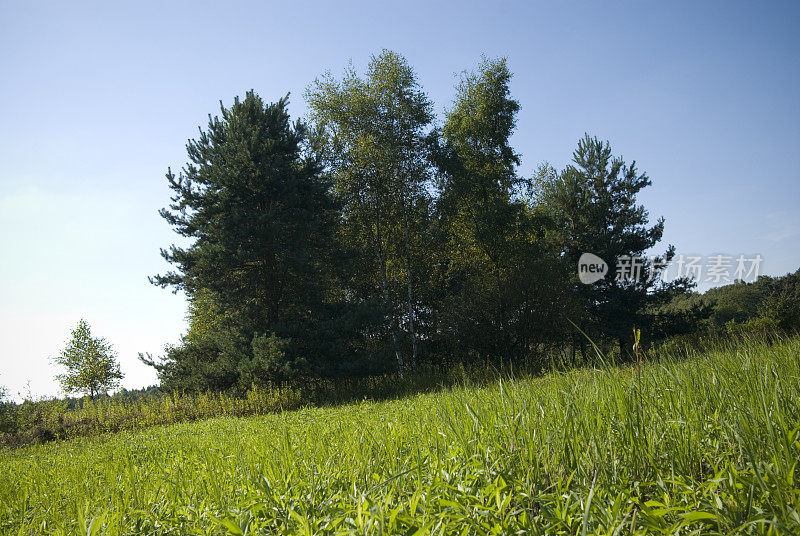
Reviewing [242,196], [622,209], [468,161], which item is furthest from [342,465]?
Result: [622,209]

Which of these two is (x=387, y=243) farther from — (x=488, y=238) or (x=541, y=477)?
(x=541, y=477)

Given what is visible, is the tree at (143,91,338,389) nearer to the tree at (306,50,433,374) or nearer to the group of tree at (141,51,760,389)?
the group of tree at (141,51,760,389)

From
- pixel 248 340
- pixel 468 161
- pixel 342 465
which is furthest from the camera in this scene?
pixel 468 161

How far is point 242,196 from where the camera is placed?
14102 mm

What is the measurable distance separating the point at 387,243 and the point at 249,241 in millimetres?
6405

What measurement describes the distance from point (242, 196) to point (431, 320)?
918 centimetres

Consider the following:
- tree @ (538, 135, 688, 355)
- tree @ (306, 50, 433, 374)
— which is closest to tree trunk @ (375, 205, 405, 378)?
tree @ (306, 50, 433, 374)

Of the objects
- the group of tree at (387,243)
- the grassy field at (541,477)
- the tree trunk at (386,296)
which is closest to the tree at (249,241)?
the group of tree at (387,243)

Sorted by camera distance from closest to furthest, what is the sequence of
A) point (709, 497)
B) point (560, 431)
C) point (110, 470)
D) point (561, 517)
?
point (561, 517), point (709, 497), point (560, 431), point (110, 470)

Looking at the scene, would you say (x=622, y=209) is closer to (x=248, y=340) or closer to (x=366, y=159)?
(x=366, y=159)

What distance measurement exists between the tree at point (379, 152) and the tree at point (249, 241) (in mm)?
2569

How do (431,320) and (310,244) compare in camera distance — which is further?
(431,320)

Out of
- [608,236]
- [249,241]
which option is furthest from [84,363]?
[608,236]

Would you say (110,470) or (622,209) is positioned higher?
(622,209)
